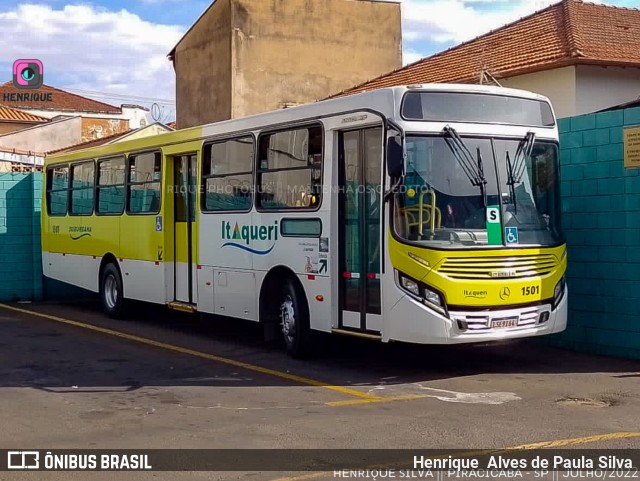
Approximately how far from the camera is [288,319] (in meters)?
11.6

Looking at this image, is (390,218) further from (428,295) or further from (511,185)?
(511,185)

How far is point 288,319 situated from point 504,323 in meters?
2.93

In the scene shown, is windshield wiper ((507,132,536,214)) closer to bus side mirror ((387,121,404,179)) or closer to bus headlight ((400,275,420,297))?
→ bus side mirror ((387,121,404,179))

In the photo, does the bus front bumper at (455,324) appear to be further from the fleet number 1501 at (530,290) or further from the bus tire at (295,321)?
the bus tire at (295,321)

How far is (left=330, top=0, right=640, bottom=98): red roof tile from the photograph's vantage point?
21938 mm

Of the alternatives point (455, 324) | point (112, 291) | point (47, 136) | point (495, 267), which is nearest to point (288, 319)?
point (455, 324)

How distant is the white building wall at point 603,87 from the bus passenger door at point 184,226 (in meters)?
10.7

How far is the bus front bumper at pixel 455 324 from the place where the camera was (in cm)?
959

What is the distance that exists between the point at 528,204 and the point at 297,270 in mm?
2896

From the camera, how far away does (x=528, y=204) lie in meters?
10.3

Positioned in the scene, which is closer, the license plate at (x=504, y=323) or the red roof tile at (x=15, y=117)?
the license plate at (x=504, y=323)

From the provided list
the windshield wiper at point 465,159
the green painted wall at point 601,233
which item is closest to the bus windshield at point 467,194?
the windshield wiper at point 465,159

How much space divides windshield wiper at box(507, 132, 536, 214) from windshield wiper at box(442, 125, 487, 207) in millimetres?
387

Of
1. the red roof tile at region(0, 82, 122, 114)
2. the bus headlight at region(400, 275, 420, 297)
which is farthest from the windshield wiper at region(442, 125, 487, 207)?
the red roof tile at region(0, 82, 122, 114)
